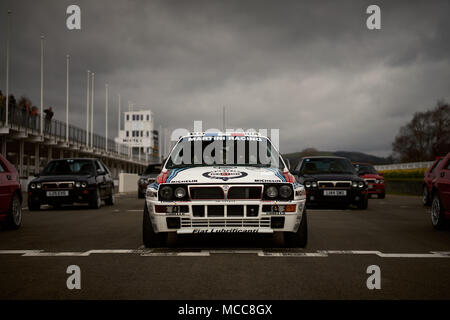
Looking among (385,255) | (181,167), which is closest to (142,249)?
(181,167)

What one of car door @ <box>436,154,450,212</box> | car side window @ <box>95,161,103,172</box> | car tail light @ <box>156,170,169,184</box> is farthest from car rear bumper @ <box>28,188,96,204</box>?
car door @ <box>436,154,450,212</box>

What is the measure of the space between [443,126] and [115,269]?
267 ft

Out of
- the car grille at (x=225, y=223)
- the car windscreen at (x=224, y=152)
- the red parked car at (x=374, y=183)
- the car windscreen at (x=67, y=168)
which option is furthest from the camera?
the red parked car at (x=374, y=183)

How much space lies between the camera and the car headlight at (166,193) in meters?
6.66

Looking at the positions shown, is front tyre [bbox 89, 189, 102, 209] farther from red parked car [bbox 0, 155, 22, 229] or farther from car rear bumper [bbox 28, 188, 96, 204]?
red parked car [bbox 0, 155, 22, 229]

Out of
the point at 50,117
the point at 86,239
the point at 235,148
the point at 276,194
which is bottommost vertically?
the point at 86,239

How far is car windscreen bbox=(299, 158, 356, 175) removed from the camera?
15805 millimetres

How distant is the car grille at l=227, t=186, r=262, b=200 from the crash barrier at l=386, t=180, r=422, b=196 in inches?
1075

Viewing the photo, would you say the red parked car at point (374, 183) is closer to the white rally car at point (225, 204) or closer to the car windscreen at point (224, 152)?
the car windscreen at point (224, 152)

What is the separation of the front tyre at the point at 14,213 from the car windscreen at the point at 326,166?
27.8 ft

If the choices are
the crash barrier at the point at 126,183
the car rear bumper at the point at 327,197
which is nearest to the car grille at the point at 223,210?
the car rear bumper at the point at 327,197

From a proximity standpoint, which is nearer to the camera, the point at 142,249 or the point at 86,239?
the point at 142,249
